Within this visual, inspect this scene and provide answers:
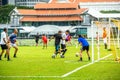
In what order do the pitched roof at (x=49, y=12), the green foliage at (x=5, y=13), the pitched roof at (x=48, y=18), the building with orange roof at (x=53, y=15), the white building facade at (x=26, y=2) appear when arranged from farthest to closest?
the white building facade at (x=26, y=2), the green foliage at (x=5, y=13), the pitched roof at (x=49, y=12), the pitched roof at (x=48, y=18), the building with orange roof at (x=53, y=15)

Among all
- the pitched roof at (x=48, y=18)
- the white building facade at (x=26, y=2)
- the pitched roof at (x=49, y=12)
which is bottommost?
the pitched roof at (x=48, y=18)

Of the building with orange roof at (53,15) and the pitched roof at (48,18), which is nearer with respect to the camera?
the building with orange roof at (53,15)

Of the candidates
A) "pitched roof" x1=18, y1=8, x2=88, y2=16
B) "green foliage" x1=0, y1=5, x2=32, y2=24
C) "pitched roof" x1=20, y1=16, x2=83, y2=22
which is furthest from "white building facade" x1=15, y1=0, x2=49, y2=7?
"pitched roof" x1=20, y1=16, x2=83, y2=22

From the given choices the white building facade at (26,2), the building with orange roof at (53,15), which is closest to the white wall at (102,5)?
the building with orange roof at (53,15)

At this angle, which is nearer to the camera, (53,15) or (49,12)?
(53,15)

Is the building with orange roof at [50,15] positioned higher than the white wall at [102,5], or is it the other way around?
the white wall at [102,5]

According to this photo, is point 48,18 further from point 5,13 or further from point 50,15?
point 5,13

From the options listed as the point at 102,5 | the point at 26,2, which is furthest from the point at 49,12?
the point at 26,2

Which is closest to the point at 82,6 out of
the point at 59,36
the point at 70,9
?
the point at 70,9

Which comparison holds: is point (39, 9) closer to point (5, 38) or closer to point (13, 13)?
point (13, 13)

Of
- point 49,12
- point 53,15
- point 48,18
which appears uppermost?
point 49,12

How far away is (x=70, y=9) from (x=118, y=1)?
15754 millimetres

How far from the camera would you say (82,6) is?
130750 millimetres

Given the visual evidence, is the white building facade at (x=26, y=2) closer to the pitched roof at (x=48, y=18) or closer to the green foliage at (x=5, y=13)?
the green foliage at (x=5, y=13)
